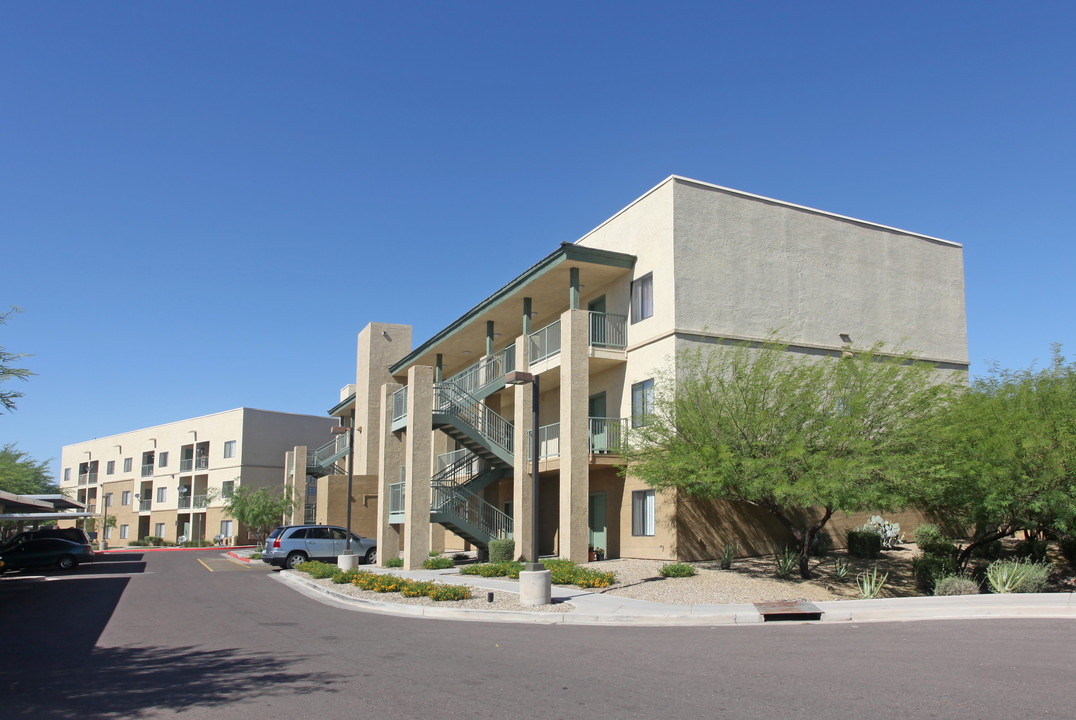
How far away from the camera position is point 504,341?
3738cm

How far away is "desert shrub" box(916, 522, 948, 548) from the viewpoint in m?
23.8

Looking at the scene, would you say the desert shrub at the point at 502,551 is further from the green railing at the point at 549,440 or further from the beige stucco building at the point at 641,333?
the green railing at the point at 549,440

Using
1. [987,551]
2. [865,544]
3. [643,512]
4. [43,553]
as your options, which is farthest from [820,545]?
[43,553]

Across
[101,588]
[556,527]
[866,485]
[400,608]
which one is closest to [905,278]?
[866,485]

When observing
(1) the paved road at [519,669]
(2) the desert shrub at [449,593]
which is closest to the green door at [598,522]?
(2) the desert shrub at [449,593]

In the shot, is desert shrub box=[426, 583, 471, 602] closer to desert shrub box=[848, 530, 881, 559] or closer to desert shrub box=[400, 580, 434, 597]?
desert shrub box=[400, 580, 434, 597]

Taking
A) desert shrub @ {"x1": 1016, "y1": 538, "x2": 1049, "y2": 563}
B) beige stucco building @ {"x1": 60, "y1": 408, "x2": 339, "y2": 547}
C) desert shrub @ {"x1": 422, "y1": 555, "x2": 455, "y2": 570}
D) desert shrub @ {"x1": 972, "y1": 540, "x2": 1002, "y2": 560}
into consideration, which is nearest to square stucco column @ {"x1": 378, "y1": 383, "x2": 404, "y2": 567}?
desert shrub @ {"x1": 422, "y1": 555, "x2": 455, "y2": 570}

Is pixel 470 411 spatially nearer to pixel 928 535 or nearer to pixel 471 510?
pixel 471 510

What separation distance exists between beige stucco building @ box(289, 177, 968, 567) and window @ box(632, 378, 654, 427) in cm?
7

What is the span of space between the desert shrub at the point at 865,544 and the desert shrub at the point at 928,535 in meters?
1.25

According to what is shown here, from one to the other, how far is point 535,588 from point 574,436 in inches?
319

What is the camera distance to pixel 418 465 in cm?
2875

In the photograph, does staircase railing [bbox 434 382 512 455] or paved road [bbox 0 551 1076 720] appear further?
staircase railing [bbox 434 382 512 455]

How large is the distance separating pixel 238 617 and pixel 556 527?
50.2ft
